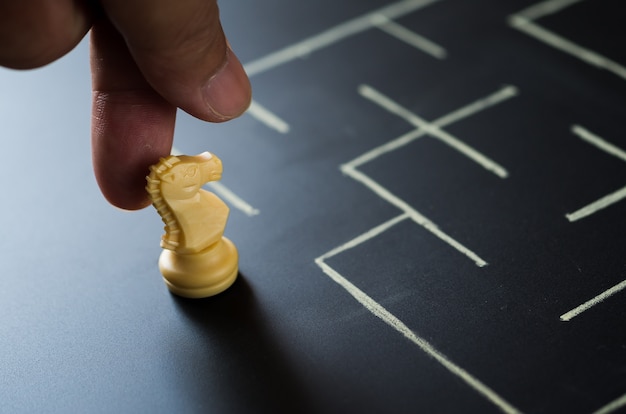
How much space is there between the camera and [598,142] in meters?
1.12

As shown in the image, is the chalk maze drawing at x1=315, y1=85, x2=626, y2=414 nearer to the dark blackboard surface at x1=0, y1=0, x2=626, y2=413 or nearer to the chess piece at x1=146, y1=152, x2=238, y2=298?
the dark blackboard surface at x1=0, y1=0, x2=626, y2=413

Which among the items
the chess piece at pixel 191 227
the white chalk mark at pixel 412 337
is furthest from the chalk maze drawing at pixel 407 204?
the chess piece at pixel 191 227

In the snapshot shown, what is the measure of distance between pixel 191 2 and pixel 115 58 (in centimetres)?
17

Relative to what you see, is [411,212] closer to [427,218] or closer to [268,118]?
[427,218]

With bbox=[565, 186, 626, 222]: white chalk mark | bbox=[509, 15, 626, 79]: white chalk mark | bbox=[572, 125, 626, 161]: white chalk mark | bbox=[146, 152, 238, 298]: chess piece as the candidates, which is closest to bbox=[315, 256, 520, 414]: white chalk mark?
bbox=[146, 152, 238, 298]: chess piece

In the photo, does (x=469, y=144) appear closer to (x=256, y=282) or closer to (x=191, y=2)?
(x=256, y=282)

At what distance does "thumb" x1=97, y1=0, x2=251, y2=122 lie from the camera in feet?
2.59

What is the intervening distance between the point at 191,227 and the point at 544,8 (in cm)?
68

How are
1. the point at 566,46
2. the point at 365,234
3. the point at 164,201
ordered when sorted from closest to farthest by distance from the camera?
the point at 164,201 < the point at 365,234 < the point at 566,46

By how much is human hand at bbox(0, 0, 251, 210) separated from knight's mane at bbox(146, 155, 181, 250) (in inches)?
1.5

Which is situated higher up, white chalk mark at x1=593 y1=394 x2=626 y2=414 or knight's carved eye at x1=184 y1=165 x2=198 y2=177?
knight's carved eye at x1=184 y1=165 x2=198 y2=177

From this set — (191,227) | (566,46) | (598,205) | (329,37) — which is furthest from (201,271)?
(566,46)

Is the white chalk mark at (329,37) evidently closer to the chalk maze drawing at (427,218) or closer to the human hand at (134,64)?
the chalk maze drawing at (427,218)

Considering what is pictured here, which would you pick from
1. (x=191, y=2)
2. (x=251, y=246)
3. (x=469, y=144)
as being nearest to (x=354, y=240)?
(x=251, y=246)
